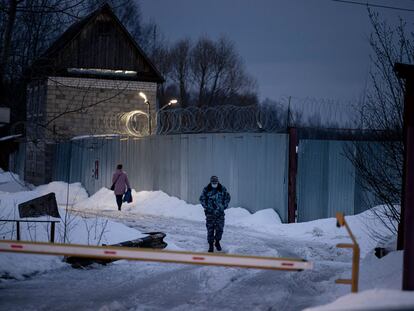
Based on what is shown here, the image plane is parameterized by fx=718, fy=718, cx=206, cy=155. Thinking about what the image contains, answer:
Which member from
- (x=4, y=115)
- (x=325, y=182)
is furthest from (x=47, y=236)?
(x=325, y=182)

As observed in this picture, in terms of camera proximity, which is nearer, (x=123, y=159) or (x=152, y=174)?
(x=152, y=174)

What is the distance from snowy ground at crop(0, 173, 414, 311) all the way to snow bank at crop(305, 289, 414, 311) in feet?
0.07

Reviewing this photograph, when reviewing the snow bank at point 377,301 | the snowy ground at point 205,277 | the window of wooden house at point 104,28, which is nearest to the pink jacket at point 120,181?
the snowy ground at point 205,277

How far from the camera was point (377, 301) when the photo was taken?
21.6 ft

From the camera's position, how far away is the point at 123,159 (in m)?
27.6

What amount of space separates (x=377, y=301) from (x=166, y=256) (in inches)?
93.2

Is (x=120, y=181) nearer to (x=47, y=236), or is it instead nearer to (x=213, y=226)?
(x=213, y=226)

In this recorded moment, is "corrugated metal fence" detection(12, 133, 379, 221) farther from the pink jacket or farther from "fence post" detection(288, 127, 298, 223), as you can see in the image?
the pink jacket

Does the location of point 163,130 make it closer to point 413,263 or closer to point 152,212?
point 152,212

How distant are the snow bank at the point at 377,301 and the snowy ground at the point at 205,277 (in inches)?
0.8

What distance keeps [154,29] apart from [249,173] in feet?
158

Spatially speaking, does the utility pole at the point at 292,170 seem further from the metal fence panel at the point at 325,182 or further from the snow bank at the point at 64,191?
the snow bank at the point at 64,191

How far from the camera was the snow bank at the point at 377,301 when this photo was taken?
634cm

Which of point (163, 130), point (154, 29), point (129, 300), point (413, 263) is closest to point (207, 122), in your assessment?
point (163, 130)
